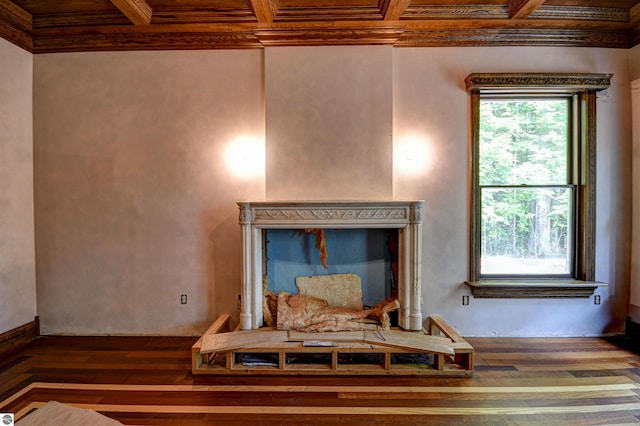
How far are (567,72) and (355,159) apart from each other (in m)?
2.23

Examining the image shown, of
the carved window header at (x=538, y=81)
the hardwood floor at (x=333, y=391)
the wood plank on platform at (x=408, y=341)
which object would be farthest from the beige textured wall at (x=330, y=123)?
the hardwood floor at (x=333, y=391)

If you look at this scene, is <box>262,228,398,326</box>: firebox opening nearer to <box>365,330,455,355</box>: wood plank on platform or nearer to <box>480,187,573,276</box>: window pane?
<box>365,330,455,355</box>: wood plank on platform

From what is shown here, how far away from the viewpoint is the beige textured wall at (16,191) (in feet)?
9.64

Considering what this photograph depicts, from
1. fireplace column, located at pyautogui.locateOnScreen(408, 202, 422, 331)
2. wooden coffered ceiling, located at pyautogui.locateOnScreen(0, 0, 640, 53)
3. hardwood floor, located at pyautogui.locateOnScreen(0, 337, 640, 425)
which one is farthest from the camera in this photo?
wooden coffered ceiling, located at pyautogui.locateOnScreen(0, 0, 640, 53)

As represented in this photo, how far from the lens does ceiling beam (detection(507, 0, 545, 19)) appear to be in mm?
2695

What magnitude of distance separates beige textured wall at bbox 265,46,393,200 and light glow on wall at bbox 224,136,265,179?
0.16 metres

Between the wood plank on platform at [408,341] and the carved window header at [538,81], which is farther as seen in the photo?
the carved window header at [538,81]

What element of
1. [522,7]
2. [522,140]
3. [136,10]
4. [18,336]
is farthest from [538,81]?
[18,336]

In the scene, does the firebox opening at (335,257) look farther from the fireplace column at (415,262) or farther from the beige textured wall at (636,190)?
the beige textured wall at (636,190)

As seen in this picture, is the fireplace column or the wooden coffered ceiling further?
the wooden coffered ceiling

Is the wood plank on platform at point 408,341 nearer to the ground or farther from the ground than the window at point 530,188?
nearer to the ground

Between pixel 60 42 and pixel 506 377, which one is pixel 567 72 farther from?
pixel 60 42

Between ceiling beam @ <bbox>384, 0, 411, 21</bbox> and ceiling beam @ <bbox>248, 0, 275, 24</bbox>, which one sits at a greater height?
ceiling beam @ <bbox>248, 0, 275, 24</bbox>

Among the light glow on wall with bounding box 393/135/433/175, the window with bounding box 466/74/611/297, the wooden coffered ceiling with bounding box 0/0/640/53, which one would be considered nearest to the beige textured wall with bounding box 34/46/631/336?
the light glow on wall with bounding box 393/135/433/175
